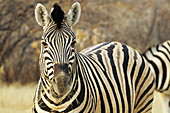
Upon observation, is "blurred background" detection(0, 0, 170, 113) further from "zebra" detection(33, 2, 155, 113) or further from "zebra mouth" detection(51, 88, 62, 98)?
"zebra mouth" detection(51, 88, 62, 98)

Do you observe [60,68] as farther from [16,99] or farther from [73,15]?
[16,99]

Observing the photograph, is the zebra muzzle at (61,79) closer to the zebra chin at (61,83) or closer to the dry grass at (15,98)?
the zebra chin at (61,83)

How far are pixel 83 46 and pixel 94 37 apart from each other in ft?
2.01

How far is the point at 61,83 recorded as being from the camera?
298cm

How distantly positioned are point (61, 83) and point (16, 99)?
6.47m

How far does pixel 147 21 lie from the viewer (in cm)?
1238

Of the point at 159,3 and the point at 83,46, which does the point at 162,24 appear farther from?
the point at 83,46

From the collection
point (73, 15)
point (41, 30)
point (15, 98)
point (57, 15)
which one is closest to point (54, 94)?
point (57, 15)

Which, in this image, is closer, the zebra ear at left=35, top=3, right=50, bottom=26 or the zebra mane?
the zebra mane

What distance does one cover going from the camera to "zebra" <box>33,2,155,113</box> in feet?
10.2

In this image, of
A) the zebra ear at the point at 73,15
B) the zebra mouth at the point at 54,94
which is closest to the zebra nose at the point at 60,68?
the zebra mouth at the point at 54,94

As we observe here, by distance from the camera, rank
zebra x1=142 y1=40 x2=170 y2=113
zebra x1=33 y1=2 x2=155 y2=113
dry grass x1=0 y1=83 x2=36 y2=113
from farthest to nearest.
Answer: dry grass x1=0 y1=83 x2=36 y2=113, zebra x1=142 y1=40 x2=170 y2=113, zebra x1=33 y1=2 x2=155 y2=113

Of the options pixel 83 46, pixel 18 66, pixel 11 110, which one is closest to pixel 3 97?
pixel 11 110

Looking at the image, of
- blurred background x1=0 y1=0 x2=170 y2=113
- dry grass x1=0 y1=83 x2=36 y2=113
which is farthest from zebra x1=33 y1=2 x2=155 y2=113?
blurred background x1=0 y1=0 x2=170 y2=113
